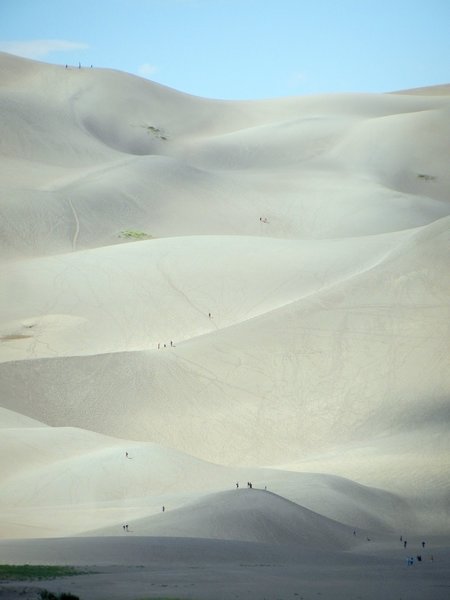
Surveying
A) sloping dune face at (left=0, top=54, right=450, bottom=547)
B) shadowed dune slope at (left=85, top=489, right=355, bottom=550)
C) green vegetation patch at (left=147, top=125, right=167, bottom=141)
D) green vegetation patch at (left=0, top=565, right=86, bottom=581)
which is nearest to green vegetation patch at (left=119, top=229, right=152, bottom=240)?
sloping dune face at (left=0, top=54, right=450, bottom=547)

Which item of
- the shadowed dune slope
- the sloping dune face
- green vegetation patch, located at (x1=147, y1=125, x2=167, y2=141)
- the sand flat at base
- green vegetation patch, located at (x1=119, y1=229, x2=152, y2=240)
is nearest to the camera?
the sand flat at base

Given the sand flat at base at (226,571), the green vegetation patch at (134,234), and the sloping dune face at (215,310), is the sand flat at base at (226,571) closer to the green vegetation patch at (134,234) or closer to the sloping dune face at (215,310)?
the sloping dune face at (215,310)

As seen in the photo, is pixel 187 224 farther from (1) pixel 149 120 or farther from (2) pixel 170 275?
(1) pixel 149 120

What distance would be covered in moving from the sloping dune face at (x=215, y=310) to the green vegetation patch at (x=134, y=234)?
141 mm

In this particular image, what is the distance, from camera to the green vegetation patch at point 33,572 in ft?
73.5

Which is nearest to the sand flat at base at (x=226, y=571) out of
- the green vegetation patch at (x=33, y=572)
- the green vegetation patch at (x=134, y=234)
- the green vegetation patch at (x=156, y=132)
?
the green vegetation patch at (x=33, y=572)

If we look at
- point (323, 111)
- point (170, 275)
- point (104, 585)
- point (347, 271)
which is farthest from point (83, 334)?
point (323, 111)

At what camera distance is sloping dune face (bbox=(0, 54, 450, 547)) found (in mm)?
40594

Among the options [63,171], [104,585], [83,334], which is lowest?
[104,585]

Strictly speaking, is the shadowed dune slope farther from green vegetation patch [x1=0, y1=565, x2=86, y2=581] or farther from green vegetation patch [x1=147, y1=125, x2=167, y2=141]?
green vegetation patch [x1=147, y1=125, x2=167, y2=141]

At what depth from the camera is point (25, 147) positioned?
285ft

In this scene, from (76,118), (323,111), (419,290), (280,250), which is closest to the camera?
(419,290)

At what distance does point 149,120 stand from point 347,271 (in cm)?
4308

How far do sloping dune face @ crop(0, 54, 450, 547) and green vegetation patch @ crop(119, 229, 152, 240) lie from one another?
0.14m
